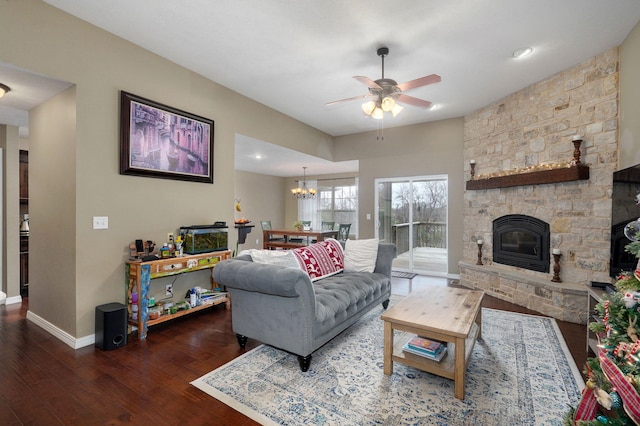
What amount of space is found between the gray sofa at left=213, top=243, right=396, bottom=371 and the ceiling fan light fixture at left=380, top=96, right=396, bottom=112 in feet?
5.97

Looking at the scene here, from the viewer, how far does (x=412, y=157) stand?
5879 millimetres

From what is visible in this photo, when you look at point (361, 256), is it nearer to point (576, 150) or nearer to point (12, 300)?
point (576, 150)

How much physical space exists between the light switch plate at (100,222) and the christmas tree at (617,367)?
3502mm

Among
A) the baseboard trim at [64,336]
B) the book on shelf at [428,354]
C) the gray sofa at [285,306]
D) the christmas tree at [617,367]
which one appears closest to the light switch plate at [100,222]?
the baseboard trim at [64,336]

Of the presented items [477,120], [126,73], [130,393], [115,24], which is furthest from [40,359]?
[477,120]

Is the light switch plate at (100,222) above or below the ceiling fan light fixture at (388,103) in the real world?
below

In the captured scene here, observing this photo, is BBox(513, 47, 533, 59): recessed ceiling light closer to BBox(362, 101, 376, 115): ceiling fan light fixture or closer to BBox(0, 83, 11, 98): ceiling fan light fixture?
BBox(362, 101, 376, 115): ceiling fan light fixture

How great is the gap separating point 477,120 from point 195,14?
442cm

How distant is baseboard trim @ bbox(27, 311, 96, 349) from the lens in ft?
8.76

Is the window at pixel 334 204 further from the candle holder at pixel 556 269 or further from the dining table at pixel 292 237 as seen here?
the candle holder at pixel 556 269

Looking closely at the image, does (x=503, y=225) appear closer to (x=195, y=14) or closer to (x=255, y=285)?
(x=255, y=285)

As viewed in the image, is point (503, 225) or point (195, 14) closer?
point (195, 14)

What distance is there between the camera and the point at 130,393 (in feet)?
6.61

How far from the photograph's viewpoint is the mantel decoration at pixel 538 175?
3.37 m
